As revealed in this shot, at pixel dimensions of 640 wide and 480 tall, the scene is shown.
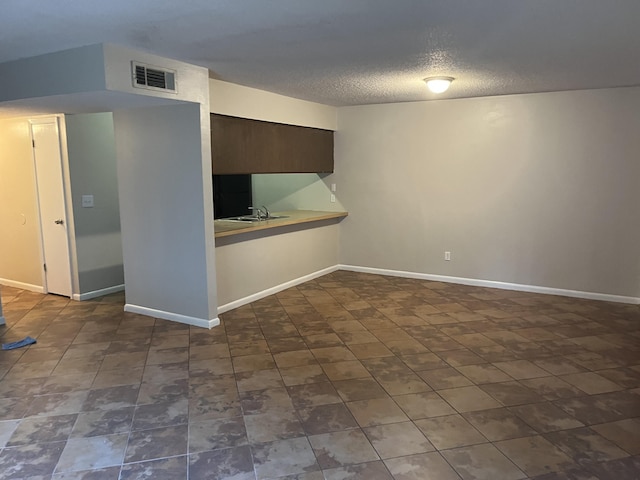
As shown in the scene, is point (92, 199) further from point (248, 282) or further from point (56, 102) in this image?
point (248, 282)

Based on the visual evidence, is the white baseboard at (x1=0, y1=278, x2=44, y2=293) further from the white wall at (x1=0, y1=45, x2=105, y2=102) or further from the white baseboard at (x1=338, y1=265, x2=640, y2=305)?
the white baseboard at (x1=338, y1=265, x2=640, y2=305)

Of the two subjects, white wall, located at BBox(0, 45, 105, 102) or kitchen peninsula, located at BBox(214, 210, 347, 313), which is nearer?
white wall, located at BBox(0, 45, 105, 102)

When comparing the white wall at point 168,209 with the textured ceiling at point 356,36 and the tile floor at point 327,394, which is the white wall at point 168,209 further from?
the textured ceiling at point 356,36

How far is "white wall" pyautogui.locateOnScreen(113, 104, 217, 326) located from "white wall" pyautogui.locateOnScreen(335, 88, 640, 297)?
275 cm

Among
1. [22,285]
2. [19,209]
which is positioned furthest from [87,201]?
[22,285]

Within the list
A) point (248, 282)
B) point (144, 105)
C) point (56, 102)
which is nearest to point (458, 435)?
point (248, 282)

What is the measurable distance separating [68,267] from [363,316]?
10.8ft

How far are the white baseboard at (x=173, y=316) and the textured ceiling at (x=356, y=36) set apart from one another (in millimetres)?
2233

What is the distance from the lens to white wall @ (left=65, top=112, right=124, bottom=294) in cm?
504

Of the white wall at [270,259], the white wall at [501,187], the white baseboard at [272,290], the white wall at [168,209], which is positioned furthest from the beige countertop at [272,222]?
the white baseboard at [272,290]

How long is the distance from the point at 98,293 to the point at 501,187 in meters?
4.84

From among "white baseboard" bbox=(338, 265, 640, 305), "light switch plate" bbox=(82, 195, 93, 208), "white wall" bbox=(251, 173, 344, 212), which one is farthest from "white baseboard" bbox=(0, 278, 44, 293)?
"white baseboard" bbox=(338, 265, 640, 305)

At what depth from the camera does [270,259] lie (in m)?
5.39

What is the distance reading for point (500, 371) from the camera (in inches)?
132
